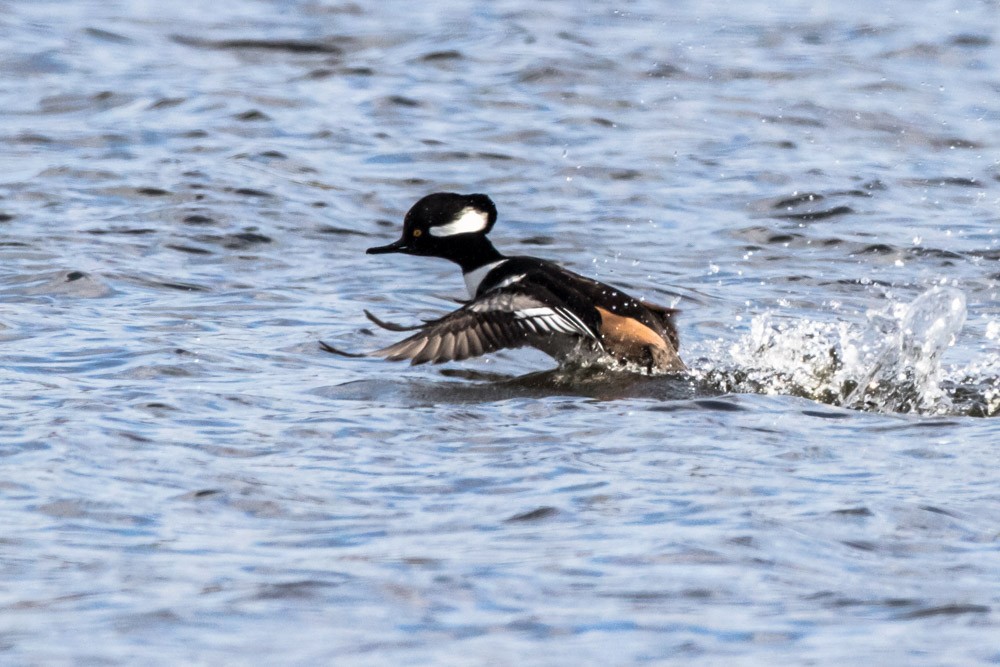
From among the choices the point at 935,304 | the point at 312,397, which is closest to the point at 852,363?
the point at 935,304

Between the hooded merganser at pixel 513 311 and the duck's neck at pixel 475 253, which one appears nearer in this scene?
the hooded merganser at pixel 513 311

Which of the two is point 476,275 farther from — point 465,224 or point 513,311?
point 513,311

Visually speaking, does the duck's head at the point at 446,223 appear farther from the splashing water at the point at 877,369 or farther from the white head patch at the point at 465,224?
the splashing water at the point at 877,369

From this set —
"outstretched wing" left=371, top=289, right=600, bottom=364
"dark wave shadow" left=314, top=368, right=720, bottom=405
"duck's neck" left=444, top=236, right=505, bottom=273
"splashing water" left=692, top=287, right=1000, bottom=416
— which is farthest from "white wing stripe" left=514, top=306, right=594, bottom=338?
"duck's neck" left=444, top=236, right=505, bottom=273

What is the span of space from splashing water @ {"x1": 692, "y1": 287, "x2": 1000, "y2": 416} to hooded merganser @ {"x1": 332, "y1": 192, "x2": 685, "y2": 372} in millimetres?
327

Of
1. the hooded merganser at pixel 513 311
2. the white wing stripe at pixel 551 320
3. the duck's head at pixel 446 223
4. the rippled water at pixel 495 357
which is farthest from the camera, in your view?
the duck's head at pixel 446 223

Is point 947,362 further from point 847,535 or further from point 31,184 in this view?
point 31,184

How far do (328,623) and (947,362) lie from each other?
4.14m

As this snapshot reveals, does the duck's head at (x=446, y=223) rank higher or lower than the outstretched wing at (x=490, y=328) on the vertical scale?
higher

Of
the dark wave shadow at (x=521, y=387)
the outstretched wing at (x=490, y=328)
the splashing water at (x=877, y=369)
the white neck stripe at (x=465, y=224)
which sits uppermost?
the white neck stripe at (x=465, y=224)

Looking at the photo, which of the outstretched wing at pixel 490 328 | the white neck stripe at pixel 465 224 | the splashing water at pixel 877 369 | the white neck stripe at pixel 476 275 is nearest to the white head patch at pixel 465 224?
the white neck stripe at pixel 465 224

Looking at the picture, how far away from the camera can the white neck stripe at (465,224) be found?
7.66 m

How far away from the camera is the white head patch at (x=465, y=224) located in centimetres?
766

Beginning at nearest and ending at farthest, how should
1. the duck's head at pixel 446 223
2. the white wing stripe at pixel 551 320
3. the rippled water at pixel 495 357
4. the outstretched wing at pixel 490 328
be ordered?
the rippled water at pixel 495 357 → the outstretched wing at pixel 490 328 → the white wing stripe at pixel 551 320 → the duck's head at pixel 446 223
